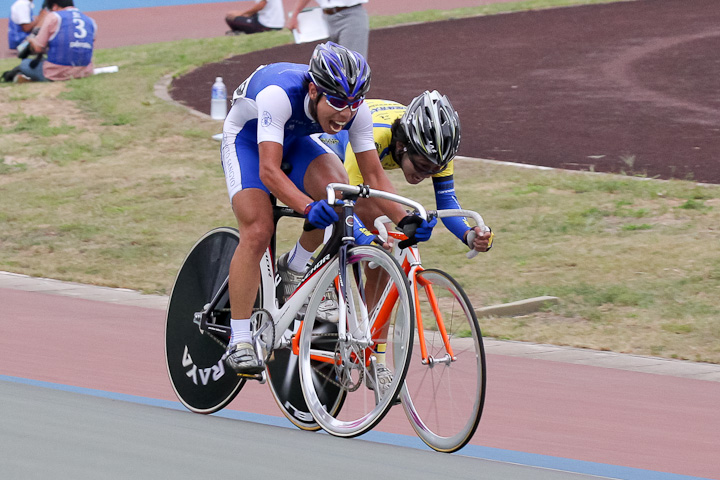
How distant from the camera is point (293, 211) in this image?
15.8 feet

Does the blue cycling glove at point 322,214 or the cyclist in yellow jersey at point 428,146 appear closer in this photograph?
the blue cycling glove at point 322,214

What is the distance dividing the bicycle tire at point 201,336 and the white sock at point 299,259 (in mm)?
306

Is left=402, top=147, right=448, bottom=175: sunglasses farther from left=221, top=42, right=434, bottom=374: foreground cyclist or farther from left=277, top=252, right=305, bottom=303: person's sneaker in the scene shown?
left=277, top=252, right=305, bottom=303: person's sneaker

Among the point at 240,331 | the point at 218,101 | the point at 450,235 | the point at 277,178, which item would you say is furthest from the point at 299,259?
the point at 218,101

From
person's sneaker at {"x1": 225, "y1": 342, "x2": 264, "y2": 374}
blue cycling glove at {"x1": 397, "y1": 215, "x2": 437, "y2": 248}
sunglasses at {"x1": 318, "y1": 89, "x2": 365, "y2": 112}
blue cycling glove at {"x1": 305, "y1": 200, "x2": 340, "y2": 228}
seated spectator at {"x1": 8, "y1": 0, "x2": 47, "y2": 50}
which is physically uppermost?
sunglasses at {"x1": 318, "y1": 89, "x2": 365, "y2": 112}

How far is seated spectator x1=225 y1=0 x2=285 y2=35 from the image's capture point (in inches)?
822

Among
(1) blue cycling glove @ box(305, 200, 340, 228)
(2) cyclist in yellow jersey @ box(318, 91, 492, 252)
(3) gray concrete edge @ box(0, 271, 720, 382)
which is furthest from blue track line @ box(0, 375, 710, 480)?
(3) gray concrete edge @ box(0, 271, 720, 382)

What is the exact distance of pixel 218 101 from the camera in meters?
13.9

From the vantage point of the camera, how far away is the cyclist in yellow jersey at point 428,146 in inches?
177

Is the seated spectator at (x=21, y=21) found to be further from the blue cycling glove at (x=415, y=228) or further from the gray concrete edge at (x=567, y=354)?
the blue cycling glove at (x=415, y=228)

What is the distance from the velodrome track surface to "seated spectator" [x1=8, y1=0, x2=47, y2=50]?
12834 millimetres

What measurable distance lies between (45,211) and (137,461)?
772 cm

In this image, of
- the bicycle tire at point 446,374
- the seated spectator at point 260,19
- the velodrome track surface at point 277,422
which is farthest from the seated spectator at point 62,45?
the bicycle tire at point 446,374

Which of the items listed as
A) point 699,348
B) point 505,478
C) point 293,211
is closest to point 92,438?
point 293,211
